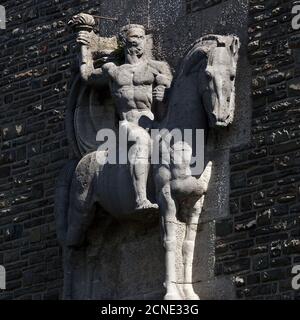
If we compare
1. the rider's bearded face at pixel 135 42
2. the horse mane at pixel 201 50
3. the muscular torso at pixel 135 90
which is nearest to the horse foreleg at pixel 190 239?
the muscular torso at pixel 135 90

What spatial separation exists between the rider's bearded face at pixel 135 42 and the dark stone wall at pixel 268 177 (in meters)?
1.10

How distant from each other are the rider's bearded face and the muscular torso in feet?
0.46

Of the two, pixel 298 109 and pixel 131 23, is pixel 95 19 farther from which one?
pixel 298 109

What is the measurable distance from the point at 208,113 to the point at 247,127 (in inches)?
13.6

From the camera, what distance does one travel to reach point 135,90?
18.3 meters

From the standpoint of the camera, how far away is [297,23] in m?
17.6

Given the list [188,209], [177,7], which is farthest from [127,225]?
[177,7]

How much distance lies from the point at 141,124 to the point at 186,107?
0.56 metres

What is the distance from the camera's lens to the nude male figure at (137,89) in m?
18.0

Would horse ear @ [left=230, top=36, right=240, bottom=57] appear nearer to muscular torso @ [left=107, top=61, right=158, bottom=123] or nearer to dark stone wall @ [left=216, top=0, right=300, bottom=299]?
dark stone wall @ [left=216, top=0, right=300, bottom=299]

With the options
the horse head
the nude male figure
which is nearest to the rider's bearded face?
the nude male figure

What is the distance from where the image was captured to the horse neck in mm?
17844

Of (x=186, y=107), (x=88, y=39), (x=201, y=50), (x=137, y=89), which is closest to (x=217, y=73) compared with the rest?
(x=201, y=50)

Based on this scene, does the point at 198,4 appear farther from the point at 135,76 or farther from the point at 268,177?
the point at 268,177
